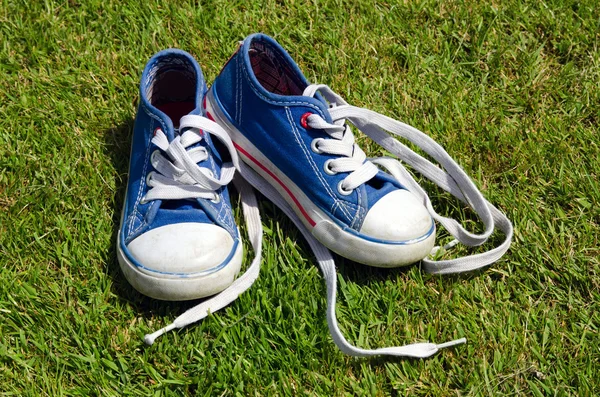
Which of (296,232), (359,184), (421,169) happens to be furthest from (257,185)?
(421,169)

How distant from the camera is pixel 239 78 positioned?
2.52 m

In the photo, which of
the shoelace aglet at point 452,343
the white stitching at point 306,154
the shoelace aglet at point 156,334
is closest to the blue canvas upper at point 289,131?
the white stitching at point 306,154

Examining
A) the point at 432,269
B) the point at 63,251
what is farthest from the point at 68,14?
the point at 432,269

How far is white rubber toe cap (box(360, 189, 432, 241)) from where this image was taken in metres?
2.40

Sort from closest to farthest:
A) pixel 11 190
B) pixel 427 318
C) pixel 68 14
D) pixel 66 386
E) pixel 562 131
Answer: pixel 66 386, pixel 427 318, pixel 11 190, pixel 562 131, pixel 68 14

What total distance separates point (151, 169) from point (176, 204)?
180mm

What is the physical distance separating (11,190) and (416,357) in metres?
1.69

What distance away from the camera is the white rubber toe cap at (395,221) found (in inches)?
94.3

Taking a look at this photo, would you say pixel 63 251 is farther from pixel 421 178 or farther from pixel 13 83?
pixel 421 178

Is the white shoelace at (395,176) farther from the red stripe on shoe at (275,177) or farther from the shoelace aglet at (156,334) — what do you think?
the shoelace aglet at (156,334)

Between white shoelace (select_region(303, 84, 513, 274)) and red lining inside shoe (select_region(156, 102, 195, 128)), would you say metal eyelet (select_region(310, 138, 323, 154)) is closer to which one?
white shoelace (select_region(303, 84, 513, 274))

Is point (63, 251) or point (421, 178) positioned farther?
point (421, 178)

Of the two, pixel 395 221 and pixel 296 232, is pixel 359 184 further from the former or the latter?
pixel 296 232

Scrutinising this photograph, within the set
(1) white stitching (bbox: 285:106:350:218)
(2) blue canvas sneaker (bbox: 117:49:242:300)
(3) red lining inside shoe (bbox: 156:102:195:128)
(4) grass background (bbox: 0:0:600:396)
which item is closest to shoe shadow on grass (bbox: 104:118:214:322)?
(4) grass background (bbox: 0:0:600:396)
